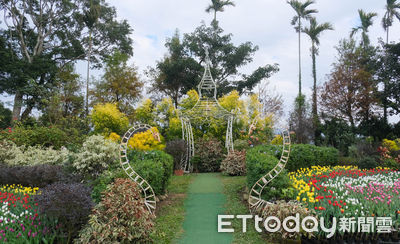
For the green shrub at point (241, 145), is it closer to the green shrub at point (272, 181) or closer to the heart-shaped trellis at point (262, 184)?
the green shrub at point (272, 181)

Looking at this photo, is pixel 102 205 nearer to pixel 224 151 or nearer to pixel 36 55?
pixel 224 151

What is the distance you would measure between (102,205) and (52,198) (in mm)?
662

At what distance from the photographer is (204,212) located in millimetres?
5305

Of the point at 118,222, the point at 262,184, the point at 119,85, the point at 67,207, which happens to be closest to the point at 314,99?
the point at 119,85

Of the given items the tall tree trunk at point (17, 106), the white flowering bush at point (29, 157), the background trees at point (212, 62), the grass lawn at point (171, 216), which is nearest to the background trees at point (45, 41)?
the tall tree trunk at point (17, 106)

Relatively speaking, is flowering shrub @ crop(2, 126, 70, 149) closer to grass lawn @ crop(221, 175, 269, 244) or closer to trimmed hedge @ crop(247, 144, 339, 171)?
grass lawn @ crop(221, 175, 269, 244)

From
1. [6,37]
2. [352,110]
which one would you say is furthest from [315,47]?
[6,37]

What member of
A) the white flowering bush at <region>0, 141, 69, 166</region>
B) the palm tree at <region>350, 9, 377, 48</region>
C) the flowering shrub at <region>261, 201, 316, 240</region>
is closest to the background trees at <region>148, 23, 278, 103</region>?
the palm tree at <region>350, 9, 377, 48</region>

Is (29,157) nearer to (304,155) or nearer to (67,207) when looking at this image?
(67,207)

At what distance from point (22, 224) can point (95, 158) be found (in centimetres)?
269

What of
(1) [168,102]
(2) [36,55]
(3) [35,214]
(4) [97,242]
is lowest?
(4) [97,242]

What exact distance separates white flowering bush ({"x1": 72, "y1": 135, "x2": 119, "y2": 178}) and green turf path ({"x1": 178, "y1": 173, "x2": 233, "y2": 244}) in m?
2.18

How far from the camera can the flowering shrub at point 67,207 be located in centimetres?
357

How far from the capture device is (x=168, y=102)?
13719mm
